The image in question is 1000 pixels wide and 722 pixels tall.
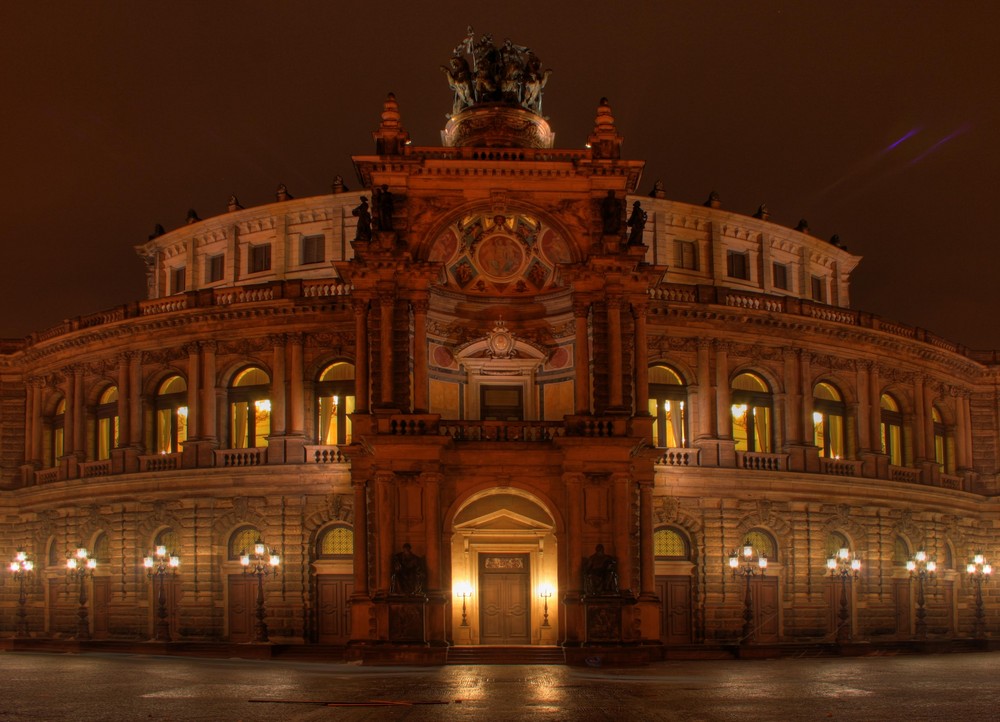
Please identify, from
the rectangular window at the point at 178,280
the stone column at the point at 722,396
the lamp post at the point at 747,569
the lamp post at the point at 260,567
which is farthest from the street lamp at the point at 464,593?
the rectangular window at the point at 178,280

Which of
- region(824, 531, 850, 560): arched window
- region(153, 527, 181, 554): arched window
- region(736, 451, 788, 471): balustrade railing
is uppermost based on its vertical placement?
region(736, 451, 788, 471): balustrade railing

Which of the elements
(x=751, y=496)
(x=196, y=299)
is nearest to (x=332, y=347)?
(x=196, y=299)

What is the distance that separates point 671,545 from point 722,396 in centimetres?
671

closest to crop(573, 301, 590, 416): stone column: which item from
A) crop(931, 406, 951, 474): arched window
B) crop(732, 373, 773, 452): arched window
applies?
crop(732, 373, 773, 452): arched window

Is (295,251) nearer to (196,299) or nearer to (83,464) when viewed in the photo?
(196,299)

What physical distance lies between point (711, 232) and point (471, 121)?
58.3 feet

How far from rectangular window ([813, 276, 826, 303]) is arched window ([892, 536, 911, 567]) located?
15.0m

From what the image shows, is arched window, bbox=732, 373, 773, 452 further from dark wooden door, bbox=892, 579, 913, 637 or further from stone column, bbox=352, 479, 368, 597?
stone column, bbox=352, 479, 368, 597

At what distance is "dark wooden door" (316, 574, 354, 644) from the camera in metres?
52.8

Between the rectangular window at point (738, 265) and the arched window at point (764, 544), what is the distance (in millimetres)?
14925

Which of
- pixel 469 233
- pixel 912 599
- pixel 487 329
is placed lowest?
pixel 912 599

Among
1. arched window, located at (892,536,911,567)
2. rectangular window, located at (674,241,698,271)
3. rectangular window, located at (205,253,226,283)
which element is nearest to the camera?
arched window, located at (892,536,911,567)

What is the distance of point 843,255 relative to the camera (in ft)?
230

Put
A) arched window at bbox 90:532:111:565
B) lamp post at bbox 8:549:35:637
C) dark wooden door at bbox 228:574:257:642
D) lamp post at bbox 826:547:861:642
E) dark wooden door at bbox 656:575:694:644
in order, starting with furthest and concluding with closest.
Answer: arched window at bbox 90:532:111:565
lamp post at bbox 8:549:35:637
dark wooden door at bbox 228:574:257:642
dark wooden door at bbox 656:575:694:644
lamp post at bbox 826:547:861:642
